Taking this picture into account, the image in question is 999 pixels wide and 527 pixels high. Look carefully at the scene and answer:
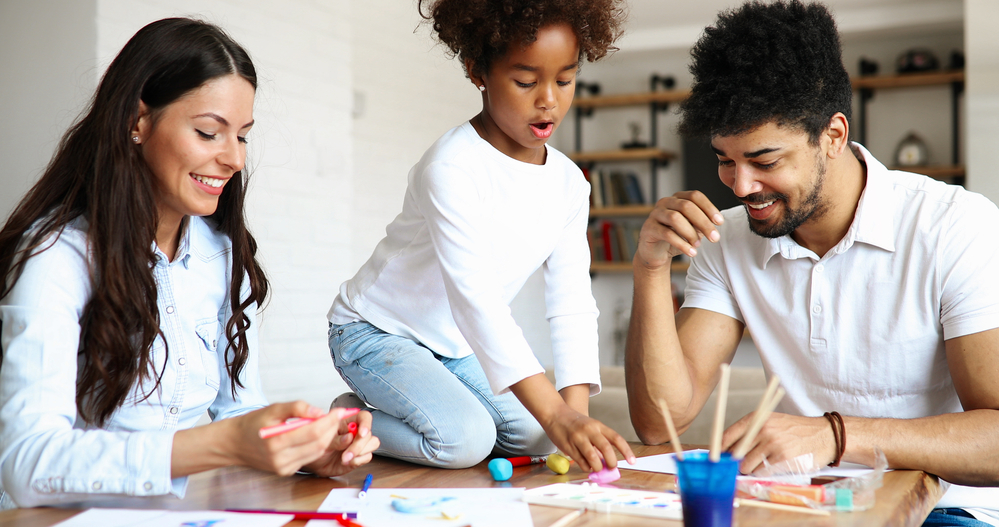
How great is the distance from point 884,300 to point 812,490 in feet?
2.07

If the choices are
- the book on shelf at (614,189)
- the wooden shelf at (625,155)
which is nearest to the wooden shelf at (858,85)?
the wooden shelf at (625,155)

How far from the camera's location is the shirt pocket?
1.29 metres

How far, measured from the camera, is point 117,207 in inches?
45.1

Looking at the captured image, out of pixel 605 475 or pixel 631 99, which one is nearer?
pixel 605 475

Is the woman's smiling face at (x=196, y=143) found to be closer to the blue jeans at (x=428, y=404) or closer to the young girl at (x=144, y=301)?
the young girl at (x=144, y=301)

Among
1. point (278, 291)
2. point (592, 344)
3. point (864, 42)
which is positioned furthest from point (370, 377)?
point (864, 42)

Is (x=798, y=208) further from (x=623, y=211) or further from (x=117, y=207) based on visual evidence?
(x=623, y=211)

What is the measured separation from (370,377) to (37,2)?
5.29ft

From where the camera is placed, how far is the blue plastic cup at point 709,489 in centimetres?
68

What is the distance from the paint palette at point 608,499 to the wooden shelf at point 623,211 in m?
5.02

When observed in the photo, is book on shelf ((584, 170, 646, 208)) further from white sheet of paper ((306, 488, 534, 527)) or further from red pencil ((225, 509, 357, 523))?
red pencil ((225, 509, 357, 523))

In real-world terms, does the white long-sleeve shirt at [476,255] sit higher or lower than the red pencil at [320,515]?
higher

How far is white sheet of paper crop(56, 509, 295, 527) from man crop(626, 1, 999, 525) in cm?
83

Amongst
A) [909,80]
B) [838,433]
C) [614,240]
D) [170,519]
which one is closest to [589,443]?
[838,433]
